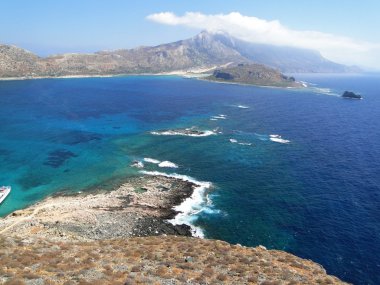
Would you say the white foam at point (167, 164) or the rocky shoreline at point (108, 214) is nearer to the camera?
the rocky shoreline at point (108, 214)

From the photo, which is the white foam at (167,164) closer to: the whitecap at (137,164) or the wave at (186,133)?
the whitecap at (137,164)

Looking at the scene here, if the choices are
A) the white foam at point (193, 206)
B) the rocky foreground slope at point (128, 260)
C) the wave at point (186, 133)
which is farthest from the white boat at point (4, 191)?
the wave at point (186, 133)

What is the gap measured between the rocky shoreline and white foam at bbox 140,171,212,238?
1339 mm

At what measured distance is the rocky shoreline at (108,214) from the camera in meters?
70.1

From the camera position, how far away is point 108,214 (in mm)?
79938

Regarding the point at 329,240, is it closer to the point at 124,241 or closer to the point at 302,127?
the point at 124,241

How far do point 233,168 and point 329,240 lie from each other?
144ft

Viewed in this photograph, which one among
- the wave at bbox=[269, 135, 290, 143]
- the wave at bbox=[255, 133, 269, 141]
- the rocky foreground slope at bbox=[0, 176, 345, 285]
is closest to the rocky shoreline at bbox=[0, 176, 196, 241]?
the rocky foreground slope at bbox=[0, 176, 345, 285]

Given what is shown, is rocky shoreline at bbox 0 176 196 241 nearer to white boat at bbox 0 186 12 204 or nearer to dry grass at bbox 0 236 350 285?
white boat at bbox 0 186 12 204

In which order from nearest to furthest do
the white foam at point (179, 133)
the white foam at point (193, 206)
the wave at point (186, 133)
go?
the white foam at point (193, 206)
the white foam at point (179, 133)
the wave at point (186, 133)

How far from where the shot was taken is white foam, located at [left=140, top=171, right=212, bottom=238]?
78.5m

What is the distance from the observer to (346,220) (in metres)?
81.0

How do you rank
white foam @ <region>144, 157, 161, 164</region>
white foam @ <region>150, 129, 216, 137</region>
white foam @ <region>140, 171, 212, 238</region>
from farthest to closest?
1. white foam @ <region>150, 129, 216, 137</region>
2. white foam @ <region>144, 157, 161, 164</region>
3. white foam @ <region>140, 171, 212, 238</region>

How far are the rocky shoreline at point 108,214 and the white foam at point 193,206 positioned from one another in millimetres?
1339
